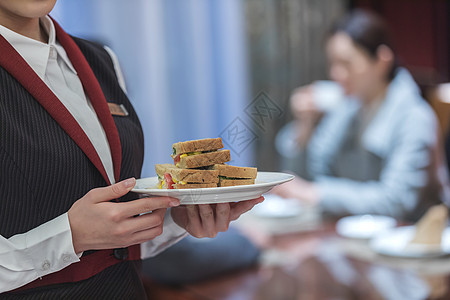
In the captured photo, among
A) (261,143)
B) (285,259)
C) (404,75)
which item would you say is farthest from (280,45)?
(285,259)

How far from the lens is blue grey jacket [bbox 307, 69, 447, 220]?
2.03 metres

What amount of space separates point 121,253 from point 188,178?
5.8 inches

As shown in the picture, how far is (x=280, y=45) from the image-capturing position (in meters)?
3.00

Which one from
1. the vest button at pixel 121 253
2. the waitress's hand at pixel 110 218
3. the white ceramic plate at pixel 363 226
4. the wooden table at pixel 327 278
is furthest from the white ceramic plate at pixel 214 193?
the white ceramic plate at pixel 363 226

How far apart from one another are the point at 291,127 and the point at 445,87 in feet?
2.67

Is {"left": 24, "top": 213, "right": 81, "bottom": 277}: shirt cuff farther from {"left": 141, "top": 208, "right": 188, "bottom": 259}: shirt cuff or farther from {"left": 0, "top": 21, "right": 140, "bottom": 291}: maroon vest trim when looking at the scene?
{"left": 141, "top": 208, "right": 188, "bottom": 259}: shirt cuff

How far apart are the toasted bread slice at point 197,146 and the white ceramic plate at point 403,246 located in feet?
2.96

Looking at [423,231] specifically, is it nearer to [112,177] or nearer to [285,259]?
[285,259]

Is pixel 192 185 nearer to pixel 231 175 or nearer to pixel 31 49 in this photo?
pixel 231 175

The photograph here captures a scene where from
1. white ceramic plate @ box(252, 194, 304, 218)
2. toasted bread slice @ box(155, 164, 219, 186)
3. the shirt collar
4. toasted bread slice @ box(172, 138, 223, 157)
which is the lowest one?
white ceramic plate @ box(252, 194, 304, 218)

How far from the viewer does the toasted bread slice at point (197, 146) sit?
62 cm

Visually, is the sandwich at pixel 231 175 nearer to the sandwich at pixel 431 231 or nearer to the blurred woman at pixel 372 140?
the sandwich at pixel 431 231

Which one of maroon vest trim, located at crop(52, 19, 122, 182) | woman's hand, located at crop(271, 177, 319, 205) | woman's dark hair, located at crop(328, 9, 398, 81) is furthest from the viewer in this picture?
woman's dark hair, located at crop(328, 9, 398, 81)

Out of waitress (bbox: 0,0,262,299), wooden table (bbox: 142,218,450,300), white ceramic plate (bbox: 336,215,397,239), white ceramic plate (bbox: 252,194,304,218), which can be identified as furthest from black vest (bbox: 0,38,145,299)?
white ceramic plate (bbox: 252,194,304,218)
